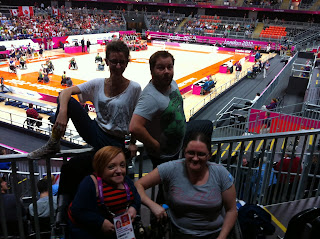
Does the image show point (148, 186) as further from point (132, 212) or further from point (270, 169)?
point (270, 169)

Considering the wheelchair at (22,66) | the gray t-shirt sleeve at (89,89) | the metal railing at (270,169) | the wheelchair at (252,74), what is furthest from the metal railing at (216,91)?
the wheelchair at (22,66)

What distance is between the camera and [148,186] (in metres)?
2.63

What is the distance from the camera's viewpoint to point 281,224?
3.74 metres

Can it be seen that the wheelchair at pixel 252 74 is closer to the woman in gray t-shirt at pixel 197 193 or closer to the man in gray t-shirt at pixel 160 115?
the man in gray t-shirt at pixel 160 115

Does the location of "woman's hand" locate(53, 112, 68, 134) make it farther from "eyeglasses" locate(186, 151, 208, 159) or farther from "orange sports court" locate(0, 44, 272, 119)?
"orange sports court" locate(0, 44, 272, 119)

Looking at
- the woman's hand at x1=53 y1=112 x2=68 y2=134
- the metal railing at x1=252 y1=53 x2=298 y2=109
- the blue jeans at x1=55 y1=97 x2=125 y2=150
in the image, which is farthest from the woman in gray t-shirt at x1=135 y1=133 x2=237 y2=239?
the metal railing at x1=252 y1=53 x2=298 y2=109

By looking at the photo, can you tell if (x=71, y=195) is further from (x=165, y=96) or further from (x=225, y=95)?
(x=225, y=95)

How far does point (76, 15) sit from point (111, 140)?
48051mm

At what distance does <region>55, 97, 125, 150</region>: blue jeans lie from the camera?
8.67ft

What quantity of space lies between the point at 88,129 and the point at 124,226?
3.12ft

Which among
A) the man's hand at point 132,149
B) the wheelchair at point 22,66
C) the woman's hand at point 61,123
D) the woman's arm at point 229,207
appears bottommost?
the wheelchair at point 22,66

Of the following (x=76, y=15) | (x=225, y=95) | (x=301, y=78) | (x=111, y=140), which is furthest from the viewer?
(x=76, y=15)

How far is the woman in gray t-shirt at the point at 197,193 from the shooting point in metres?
2.54

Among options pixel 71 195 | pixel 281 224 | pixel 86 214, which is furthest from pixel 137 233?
pixel 281 224
